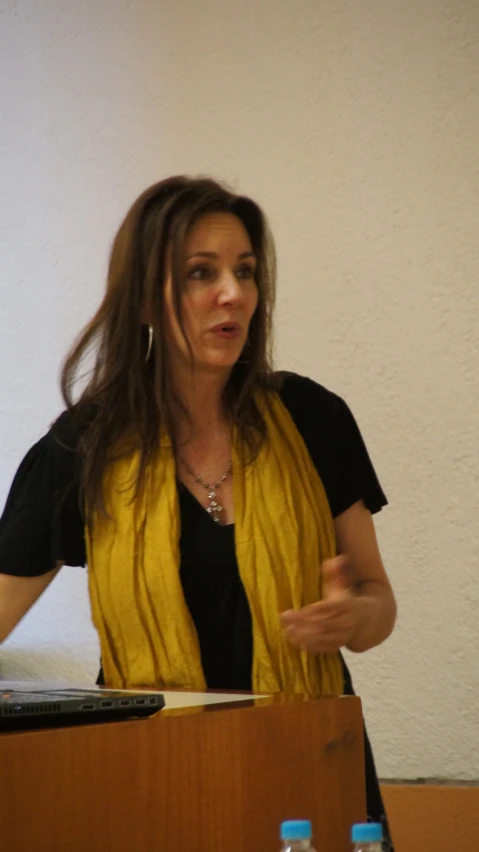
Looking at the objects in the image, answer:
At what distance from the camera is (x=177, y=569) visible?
4.10 feet

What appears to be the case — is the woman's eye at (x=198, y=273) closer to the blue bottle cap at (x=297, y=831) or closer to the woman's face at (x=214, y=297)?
the woman's face at (x=214, y=297)

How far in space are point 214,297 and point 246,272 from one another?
9cm

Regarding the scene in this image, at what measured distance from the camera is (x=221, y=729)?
82 centimetres

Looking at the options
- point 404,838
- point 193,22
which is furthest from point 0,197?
point 404,838

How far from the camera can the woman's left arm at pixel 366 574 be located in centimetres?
125

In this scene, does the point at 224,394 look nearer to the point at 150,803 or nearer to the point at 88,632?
the point at 150,803

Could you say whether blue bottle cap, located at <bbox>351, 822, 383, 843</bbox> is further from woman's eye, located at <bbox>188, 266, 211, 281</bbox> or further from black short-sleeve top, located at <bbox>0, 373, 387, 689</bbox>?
woman's eye, located at <bbox>188, 266, 211, 281</bbox>

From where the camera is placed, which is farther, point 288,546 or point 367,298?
point 367,298

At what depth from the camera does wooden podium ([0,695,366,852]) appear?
0.71 metres

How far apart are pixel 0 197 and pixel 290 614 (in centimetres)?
162

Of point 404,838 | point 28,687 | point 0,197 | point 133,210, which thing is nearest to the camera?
point 28,687

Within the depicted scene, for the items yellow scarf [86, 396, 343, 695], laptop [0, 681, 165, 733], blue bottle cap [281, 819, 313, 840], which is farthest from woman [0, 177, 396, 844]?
blue bottle cap [281, 819, 313, 840]

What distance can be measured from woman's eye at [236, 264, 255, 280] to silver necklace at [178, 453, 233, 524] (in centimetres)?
25

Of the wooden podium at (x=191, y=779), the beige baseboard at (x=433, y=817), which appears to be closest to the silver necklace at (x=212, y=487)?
the wooden podium at (x=191, y=779)
